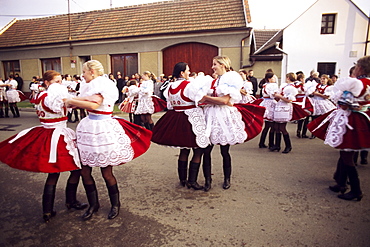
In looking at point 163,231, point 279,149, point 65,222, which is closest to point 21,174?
point 65,222

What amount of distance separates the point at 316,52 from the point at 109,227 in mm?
19508

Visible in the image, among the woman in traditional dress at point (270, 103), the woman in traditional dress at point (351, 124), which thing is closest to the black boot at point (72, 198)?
the woman in traditional dress at point (351, 124)

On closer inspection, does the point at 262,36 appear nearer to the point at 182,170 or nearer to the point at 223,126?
the point at 223,126

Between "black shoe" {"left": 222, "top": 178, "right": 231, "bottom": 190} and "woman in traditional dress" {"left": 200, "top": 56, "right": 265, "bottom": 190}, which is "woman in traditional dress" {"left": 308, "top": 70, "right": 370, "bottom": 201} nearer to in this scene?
"woman in traditional dress" {"left": 200, "top": 56, "right": 265, "bottom": 190}

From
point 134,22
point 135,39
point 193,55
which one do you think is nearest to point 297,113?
point 193,55

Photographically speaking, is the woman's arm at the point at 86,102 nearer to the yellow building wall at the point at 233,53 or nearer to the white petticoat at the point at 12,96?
the white petticoat at the point at 12,96

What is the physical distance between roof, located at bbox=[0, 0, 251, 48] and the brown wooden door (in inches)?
39.9

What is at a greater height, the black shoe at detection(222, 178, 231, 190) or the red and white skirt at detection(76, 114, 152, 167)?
the red and white skirt at detection(76, 114, 152, 167)

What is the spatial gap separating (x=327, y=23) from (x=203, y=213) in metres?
19.9

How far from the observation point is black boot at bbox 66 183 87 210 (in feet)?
11.7

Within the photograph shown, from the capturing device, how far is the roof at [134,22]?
15742 mm

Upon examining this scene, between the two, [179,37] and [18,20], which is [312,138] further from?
[18,20]

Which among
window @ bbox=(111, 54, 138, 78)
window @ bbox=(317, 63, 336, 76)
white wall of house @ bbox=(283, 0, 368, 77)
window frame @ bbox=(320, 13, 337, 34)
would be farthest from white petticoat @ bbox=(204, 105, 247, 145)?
window frame @ bbox=(320, 13, 337, 34)

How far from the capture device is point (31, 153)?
10.2 ft
